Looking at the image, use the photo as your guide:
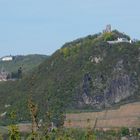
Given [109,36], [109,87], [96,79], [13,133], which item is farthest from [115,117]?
[13,133]

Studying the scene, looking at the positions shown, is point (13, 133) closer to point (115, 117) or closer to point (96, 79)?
point (115, 117)

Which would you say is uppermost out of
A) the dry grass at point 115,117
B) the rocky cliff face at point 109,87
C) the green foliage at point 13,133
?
the green foliage at point 13,133

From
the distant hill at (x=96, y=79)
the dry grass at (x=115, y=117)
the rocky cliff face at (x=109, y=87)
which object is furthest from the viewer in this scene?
the rocky cliff face at (x=109, y=87)

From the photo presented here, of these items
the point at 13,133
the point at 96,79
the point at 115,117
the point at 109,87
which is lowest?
the point at 115,117

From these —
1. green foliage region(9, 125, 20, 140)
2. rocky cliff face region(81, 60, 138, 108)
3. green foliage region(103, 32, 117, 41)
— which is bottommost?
rocky cliff face region(81, 60, 138, 108)

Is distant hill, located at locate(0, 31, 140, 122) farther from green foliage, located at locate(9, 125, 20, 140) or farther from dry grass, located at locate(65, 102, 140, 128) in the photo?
green foliage, located at locate(9, 125, 20, 140)

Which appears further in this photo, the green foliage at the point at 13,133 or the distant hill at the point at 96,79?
the distant hill at the point at 96,79

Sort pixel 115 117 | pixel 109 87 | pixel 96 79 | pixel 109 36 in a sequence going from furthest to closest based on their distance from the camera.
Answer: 1. pixel 109 36
2. pixel 96 79
3. pixel 109 87
4. pixel 115 117

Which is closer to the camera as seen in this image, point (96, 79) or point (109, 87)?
point (109, 87)

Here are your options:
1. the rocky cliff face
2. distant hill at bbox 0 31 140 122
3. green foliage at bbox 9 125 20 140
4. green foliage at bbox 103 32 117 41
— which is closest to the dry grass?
distant hill at bbox 0 31 140 122

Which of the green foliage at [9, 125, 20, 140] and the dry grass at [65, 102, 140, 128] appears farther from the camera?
the dry grass at [65, 102, 140, 128]

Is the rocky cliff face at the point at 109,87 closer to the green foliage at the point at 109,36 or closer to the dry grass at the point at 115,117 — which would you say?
the green foliage at the point at 109,36

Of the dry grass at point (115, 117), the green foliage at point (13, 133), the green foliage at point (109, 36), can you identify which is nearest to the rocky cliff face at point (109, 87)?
the green foliage at point (109, 36)

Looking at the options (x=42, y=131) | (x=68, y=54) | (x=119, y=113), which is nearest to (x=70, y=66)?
(x=68, y=54)
